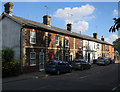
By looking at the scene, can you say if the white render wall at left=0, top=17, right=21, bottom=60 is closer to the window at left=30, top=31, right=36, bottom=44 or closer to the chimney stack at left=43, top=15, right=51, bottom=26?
the window at left=30, top=31, right=36, bottom=44

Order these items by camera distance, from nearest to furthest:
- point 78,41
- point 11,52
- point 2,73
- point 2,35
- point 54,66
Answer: point 2,73 → point 54,66 → point 11,52 → point 2,35 → point 78,41

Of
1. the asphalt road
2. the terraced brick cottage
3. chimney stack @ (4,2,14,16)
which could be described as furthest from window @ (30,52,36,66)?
chimney stack @ (4,2,14,16)

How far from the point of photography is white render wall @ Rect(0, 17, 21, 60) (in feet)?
53.9

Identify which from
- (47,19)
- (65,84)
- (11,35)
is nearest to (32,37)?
(11,35)

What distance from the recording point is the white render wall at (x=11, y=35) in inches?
647

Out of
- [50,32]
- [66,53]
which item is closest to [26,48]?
[50,32]

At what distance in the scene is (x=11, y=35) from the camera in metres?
17.2

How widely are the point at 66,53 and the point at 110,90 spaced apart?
15.6 meters

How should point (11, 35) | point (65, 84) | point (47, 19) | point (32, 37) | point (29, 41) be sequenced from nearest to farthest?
point (65, 84), point (29, 41), point (11, 35), point (32, 37), point (47, 19)

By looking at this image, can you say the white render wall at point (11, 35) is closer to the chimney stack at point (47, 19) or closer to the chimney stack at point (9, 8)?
the chimney stack at point (9, 8)

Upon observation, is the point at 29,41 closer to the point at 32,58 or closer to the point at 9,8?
the point at 32,58

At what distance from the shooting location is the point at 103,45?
138 ft

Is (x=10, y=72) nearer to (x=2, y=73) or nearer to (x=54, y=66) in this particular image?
(x=2, y=73)

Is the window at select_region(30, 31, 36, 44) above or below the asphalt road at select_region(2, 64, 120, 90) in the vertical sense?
above
